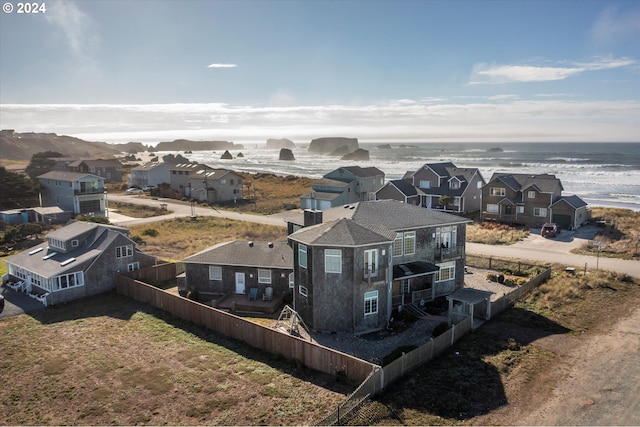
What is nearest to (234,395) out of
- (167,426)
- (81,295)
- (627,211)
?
(167,426)

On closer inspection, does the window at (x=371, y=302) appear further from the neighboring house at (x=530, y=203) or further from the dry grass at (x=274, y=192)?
the dry grass at (x=274, y=192)

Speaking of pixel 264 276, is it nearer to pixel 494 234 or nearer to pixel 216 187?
pixel 494 234

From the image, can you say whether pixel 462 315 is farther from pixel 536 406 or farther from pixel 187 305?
pixel 187 305

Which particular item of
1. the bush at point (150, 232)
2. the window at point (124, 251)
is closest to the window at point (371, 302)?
the window at point (124, 251)

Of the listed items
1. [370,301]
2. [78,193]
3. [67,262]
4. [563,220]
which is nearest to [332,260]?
[370,301]

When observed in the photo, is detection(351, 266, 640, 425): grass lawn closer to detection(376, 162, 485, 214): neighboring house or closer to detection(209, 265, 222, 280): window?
detection(209, 265, 222, 280): window

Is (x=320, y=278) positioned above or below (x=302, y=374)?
above
